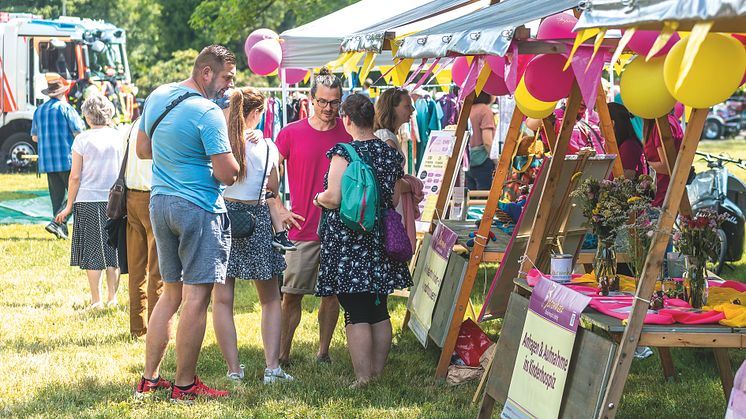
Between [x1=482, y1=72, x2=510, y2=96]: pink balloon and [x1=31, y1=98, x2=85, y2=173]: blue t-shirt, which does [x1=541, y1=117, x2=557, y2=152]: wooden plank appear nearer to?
[x1=482, y1=72, x2=510, y2=96]: pink balloon

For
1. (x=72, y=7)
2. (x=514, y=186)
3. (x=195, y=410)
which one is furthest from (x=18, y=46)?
(x=195, y=410)

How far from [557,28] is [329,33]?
11.6ft

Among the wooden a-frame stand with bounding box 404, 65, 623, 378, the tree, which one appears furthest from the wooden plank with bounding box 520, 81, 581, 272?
the tree

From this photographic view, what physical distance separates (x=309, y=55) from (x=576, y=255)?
361cm

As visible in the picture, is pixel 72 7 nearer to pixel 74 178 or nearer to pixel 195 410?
pixel 74 178

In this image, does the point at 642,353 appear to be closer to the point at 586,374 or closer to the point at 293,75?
the point at 586,374

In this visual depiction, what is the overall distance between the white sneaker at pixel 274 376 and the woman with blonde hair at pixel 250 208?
26 cm

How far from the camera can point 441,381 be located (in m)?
6.19

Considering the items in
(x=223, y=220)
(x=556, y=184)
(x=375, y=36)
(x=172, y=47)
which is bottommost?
(x=172, y=47)

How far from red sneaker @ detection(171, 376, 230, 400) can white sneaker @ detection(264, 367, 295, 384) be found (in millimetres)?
351

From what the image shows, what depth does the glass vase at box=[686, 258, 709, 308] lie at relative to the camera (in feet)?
14.4

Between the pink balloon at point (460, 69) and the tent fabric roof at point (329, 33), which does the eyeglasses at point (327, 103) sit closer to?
the tent fabric roof at point (329, 33)

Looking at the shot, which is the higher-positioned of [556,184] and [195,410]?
[556,184]

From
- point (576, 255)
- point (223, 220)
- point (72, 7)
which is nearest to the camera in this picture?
point (223, 220)
